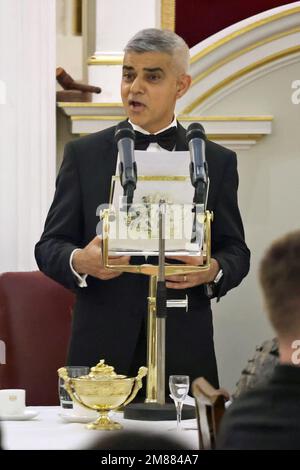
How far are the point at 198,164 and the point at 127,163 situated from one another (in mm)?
159

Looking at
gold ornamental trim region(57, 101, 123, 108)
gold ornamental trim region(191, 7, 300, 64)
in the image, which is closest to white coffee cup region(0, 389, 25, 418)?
gold ornamental trim region(57, 101, 123, 108)

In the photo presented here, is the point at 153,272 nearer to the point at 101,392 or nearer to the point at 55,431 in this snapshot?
the point at 101,392

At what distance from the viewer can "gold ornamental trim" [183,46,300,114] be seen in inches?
186

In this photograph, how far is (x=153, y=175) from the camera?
8.82 feet

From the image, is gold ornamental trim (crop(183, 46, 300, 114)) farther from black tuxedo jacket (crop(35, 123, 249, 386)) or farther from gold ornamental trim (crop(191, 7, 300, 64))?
black tuxedo jacket (crop(35, 123, 249, 386))

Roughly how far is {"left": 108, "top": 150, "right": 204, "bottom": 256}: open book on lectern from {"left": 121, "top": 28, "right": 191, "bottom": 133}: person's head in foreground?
43cm

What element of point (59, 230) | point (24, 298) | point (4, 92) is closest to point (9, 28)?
point (4, 92)

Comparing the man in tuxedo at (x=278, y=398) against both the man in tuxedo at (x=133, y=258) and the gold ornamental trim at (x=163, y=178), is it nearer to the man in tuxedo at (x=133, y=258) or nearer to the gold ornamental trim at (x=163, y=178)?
the gold ornamental trim at (x=163, y=178)

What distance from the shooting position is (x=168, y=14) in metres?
4.91

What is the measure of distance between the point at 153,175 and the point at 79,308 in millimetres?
571

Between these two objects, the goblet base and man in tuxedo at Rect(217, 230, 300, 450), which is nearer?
man in tuxedo at Rect(217, 230, 300, 450)

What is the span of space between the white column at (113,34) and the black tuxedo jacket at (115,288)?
162 centimetres

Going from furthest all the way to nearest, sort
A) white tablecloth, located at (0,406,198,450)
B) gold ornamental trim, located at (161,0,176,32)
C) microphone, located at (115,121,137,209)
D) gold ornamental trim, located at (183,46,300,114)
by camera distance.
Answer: gold ornamental trim, located at (161,0,176,32) → gold ornamental trim, located at (183,46,300,114) → microphone, located at (115,121,137,209) → white tablecloth, located at (0,406,198,450)

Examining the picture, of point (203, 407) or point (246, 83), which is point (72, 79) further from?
point (203, 407)
